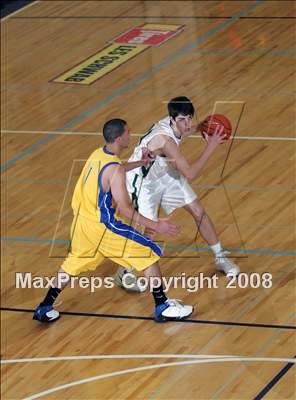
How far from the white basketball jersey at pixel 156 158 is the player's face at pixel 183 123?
0.55 ft

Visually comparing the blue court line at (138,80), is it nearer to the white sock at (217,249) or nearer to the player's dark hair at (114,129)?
the white sock at (217,249)

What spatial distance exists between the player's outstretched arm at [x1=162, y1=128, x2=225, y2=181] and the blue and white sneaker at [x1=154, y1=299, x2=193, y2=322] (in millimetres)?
3037

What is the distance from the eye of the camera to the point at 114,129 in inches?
203

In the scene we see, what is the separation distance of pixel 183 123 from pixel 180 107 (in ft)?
0.25

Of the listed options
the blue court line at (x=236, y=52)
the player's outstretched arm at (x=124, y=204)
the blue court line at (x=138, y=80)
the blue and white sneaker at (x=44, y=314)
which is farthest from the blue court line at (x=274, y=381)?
the blue court line at (x=138, y=80)

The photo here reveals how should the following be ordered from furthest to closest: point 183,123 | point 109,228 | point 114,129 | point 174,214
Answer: point 109,228 → point 174,214 → point 183,123 → point 114,129

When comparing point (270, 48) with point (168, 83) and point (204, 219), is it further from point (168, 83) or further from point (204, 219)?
point (204, 219)

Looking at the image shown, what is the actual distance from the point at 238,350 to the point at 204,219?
40.7 inches

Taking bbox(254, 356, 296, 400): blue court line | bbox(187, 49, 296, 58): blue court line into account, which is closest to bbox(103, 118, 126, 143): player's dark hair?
bbox(254, 356, 296, 400): blue court line


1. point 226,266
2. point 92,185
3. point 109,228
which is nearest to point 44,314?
point 226,266

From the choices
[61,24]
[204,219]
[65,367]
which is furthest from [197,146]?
[61,24]

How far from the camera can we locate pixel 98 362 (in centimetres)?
841

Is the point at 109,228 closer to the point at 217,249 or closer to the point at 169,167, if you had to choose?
the point at 169,167

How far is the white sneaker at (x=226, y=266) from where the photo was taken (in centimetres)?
862
